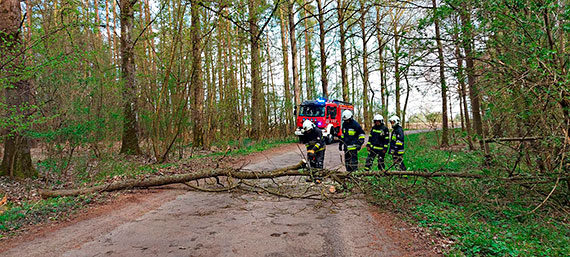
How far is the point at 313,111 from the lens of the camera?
59.3 ft

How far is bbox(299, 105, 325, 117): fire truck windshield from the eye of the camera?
18.0m

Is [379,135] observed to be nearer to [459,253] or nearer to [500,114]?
[500,114]

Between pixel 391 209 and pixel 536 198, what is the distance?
105 inches

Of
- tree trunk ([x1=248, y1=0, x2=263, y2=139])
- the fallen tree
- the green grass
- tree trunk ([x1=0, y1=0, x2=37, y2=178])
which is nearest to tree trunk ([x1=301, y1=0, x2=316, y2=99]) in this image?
tree trunk ([x1=248, y1=0, x2=263, y2=139])

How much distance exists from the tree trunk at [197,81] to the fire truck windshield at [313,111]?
6009 millimetres

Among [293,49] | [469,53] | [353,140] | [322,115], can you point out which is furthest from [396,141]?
[293,49]

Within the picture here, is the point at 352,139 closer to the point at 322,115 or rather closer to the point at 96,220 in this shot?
the point at 96,220

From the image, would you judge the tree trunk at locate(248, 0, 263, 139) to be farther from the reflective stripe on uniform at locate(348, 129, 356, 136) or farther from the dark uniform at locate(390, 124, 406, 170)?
the dark uniform at locate(390, 124, 406, 170)

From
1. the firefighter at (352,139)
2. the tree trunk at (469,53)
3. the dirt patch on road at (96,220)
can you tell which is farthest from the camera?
the firefighter at (352,139)

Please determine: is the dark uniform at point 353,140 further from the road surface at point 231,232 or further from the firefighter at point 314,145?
the road surface at point 231,232

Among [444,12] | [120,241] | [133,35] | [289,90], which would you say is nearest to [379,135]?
[444,12]

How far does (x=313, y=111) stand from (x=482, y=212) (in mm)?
12762

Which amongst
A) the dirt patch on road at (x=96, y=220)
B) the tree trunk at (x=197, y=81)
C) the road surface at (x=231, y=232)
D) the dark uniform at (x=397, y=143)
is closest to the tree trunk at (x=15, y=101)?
the dirt patch on road at (x=96, y=220)

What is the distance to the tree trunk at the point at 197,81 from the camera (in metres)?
11.0
